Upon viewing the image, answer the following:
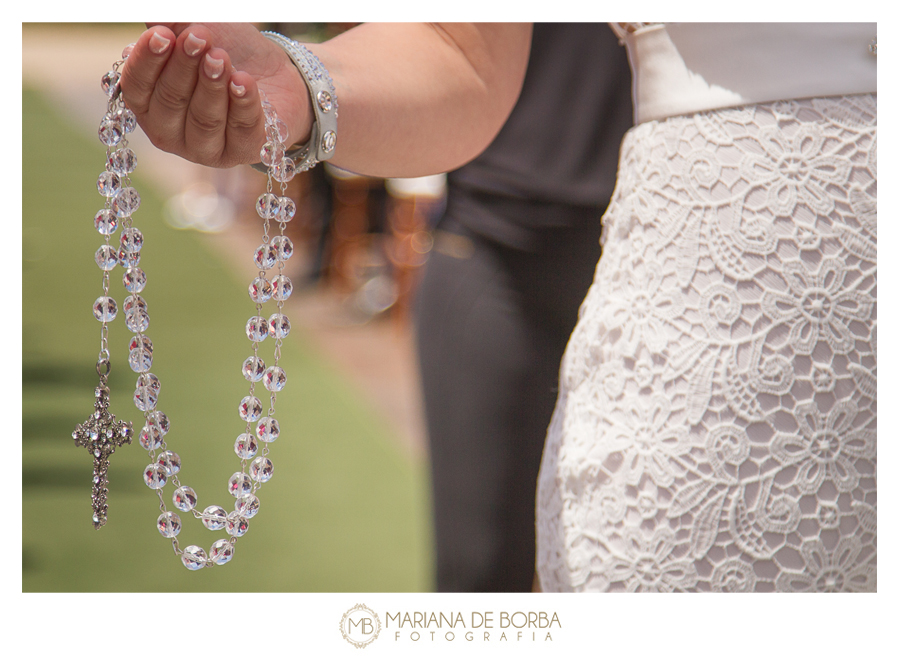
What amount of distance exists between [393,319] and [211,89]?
3583mm

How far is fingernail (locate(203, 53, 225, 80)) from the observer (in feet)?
1.48

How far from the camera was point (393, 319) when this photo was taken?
4.04m

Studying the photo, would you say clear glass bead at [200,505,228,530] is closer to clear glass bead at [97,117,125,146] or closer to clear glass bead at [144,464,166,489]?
clear glass bead at [144,464,166,489]

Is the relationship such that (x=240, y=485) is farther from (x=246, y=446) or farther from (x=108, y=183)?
(x=108, y=183)

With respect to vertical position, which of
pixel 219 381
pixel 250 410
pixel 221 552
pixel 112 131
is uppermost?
pixel 112 131

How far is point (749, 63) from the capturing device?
1.93 feet

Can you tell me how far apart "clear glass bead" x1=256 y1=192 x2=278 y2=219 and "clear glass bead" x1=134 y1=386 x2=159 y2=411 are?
152mm

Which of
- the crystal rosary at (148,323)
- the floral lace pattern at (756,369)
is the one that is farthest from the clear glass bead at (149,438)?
the floral lace pattern at (756,369)

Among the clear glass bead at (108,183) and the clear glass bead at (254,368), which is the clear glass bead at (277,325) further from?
the clear glass bead at (108,183)

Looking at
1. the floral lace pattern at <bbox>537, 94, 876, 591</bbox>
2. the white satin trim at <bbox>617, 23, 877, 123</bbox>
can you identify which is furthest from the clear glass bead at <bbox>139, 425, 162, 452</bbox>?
the white satin trim at <bbox>617, 23, 877, 123</bbox>
